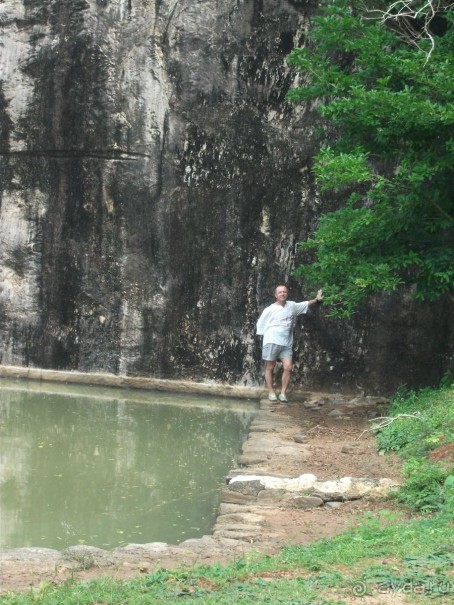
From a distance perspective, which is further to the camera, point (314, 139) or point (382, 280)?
point (314, 139)

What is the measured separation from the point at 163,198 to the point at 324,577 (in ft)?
26.8

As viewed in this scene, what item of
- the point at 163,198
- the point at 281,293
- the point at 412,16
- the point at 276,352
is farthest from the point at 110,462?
the point at 412,16

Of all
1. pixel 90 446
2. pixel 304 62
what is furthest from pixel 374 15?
pixel 90 446

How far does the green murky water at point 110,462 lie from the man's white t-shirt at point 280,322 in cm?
92

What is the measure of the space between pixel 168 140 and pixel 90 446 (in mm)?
4779

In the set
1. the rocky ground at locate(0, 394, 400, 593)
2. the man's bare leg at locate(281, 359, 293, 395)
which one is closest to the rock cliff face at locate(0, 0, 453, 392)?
the man's bare leg at locate(281, 359, 293, 395)

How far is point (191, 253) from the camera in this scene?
1209 cm

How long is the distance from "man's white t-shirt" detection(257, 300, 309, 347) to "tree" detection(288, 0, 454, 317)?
1142 mm

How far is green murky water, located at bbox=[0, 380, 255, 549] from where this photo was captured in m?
6.64

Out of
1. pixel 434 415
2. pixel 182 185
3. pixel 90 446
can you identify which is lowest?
pixel 90 446

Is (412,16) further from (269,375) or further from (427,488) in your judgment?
(427,488)

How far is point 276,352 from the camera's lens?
11.1m

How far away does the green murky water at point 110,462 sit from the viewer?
6.64m

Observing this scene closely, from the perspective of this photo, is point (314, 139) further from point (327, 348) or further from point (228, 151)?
point (327, 348)
